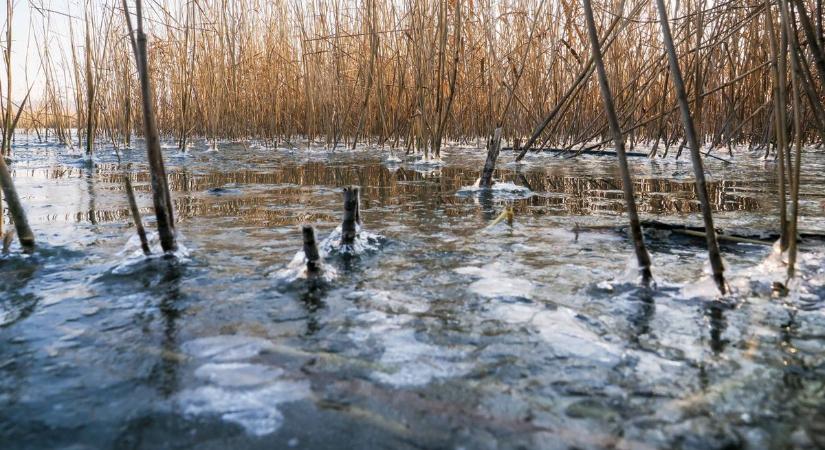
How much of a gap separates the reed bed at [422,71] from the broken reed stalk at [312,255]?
5.09 ft

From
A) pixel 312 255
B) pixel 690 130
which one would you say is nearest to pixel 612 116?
pixel 690 130

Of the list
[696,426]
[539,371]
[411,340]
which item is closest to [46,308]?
[411,340]

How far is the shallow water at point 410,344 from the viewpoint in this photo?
0.61 m

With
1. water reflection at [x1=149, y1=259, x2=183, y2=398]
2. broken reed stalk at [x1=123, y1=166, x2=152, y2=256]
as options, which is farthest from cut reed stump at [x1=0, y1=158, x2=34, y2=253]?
water reflection at [x1=149, y1=259, x2=183, y2=398]

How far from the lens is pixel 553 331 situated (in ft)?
2.84

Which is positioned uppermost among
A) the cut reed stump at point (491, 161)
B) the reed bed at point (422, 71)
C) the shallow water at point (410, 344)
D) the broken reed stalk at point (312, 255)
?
the reed bed at point (422, 71)

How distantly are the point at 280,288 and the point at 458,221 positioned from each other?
848 millimetres

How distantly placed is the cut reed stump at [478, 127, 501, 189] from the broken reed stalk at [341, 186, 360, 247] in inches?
49.1

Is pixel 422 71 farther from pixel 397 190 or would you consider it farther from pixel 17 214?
pixel 17 214

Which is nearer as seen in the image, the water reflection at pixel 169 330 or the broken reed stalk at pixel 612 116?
the water reflection at pixel 169 330

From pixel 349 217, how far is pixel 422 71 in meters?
2.33

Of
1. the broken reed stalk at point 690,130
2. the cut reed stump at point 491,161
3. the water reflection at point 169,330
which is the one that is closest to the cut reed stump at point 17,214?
the water reflection at point 169,330

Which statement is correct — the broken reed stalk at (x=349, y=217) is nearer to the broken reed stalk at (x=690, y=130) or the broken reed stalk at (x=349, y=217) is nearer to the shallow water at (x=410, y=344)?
the shallow water at (x=410, y=344)

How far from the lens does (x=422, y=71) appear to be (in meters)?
3.46
